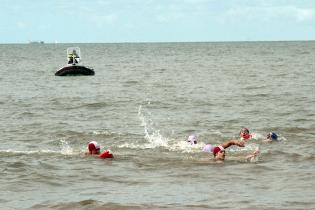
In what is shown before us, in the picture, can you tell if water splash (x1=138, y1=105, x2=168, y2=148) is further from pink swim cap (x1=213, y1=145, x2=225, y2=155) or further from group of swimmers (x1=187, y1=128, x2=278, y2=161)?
pink swim cap (x1=213, y1=145, x2=225, y2=155)

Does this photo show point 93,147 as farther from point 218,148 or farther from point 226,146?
point 226,146

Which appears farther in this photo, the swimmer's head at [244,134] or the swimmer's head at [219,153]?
the swimmer's head at [244,134]

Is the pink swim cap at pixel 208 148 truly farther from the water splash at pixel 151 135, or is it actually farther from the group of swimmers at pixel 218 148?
the water splash at pixel 151 135

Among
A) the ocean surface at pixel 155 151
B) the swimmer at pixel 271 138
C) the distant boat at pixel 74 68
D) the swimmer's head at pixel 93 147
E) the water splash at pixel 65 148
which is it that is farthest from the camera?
the distant boat at pixel 74 68

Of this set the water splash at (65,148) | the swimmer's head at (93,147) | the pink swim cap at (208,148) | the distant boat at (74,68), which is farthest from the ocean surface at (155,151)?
the distant boat at (74,68)

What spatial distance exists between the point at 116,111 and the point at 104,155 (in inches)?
512

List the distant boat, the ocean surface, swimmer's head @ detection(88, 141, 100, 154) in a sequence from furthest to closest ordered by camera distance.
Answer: the distant boat → swimmer's head @ detection(88, 141, 100, 154) → the ocean surface

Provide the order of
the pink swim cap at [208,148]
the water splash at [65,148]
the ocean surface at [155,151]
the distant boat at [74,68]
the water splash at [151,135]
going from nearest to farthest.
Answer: the ocean surface at [155,151], the pink swim cap at [208,148], the water splash at [65,148], the water splash at [151,135], the distant boat at [74,68]

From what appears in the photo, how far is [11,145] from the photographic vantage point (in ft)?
69.0

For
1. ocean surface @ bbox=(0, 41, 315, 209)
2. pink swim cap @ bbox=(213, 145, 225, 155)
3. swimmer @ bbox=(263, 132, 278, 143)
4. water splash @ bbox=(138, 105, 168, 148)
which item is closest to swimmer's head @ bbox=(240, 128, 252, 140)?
ocean surface @ bbox=(0, 41, 315, 209)

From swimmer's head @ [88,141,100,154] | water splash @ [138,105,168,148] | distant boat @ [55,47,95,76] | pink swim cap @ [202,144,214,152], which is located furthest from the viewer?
distant boat @ [55,47,95,76]

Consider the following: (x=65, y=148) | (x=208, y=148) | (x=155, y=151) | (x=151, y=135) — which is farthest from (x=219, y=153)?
(x=151, y=135)

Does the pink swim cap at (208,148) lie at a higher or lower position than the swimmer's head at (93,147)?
lower

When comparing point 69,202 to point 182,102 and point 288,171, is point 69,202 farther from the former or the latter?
point 182,102
